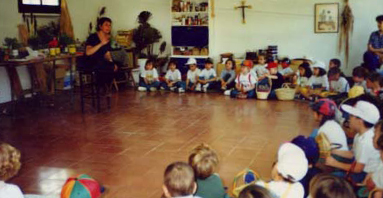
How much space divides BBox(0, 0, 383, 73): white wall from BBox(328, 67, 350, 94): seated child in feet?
9.60

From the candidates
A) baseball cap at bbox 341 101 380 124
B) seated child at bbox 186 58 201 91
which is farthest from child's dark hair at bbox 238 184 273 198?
seated child at bbox 186 58 201 91

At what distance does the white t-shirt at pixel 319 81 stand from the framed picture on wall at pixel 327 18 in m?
2.52

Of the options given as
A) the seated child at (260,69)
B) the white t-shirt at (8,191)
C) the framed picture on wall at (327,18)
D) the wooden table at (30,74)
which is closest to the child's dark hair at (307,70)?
the seated child at (260,69)

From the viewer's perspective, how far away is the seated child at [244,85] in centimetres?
845

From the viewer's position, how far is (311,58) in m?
9.78

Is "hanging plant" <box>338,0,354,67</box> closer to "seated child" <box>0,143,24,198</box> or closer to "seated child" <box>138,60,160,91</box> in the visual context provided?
"seated child" <box>138,60,160,91</box>

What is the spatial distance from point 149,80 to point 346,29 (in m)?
4.40

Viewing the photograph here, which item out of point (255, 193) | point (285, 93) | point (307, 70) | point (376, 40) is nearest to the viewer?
point (255, 193)

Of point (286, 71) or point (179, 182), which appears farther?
point (286, 71)

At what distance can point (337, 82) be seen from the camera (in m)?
7.12

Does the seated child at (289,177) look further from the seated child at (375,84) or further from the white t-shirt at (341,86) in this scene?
the white t-shirt at (341,86)

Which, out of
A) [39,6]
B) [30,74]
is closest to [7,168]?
[30,74]

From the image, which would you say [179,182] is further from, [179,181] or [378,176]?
[378,176]

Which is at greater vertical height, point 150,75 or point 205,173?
point 150,75
